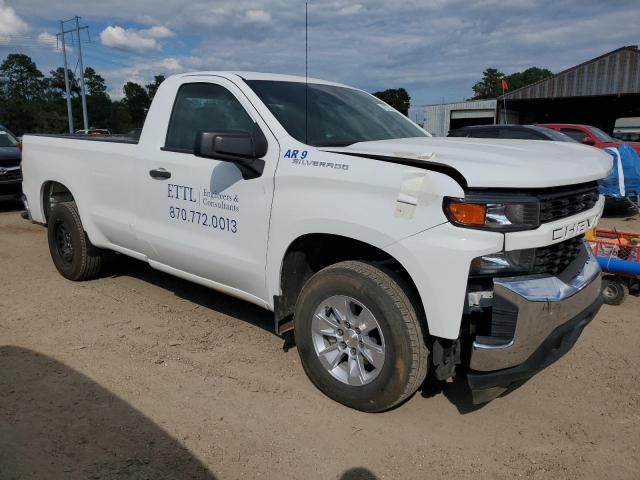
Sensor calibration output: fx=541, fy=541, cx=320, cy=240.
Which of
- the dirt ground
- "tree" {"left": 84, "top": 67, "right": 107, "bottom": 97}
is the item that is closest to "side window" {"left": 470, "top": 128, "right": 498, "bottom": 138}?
the dirt ground

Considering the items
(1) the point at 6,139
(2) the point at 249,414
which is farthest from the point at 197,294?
(1) the point at 6,139

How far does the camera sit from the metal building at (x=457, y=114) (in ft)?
101

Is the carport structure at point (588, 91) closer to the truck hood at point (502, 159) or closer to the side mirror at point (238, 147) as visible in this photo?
the truck hood at point (502, 159)

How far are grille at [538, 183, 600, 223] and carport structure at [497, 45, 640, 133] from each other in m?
22.5

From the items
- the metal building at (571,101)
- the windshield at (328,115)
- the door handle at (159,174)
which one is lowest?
the door handle at (159,174)

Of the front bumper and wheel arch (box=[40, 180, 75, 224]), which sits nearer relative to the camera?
the front bumper

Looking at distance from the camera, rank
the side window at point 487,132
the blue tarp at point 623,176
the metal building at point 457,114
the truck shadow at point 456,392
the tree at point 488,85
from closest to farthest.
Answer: the truck shadow at point 456,392
the blue tarp at point 623,176
the side window at point 487,132
the metal building at point 457,114
the tree at point 488,85

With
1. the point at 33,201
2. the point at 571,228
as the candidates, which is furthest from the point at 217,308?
the point at 571,228

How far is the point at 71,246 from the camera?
5.46m

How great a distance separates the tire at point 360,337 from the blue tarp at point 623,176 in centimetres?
749

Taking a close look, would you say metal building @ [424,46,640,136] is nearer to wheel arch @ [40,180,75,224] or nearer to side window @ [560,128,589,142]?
side window @ [560,128,589,142]

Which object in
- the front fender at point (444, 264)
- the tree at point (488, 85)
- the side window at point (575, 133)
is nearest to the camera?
the front fender at point (444, 264)

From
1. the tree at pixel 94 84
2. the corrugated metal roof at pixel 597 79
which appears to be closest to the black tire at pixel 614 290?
the corrugated metal roof at pixel 597 79

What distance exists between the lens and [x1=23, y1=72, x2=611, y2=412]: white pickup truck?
2.63 meters
